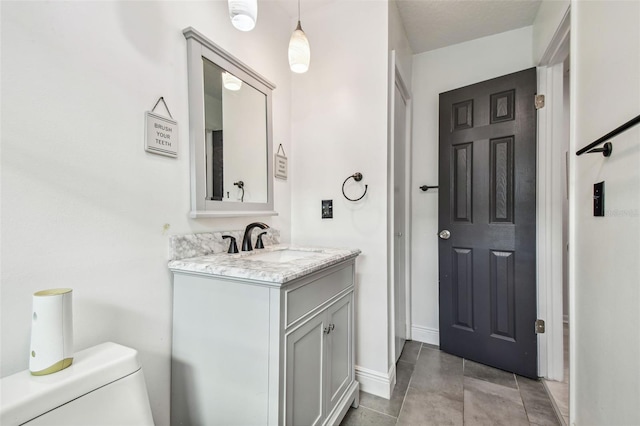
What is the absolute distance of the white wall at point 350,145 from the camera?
1731mm

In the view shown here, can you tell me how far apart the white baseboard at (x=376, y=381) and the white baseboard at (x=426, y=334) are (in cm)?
79

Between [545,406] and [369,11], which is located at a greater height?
[369,11]

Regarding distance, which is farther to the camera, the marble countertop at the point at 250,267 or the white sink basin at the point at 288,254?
the white sink basin at the point at 288,254

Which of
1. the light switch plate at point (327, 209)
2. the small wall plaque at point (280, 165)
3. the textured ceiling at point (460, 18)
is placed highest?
the textured ceiling at point (460, 18)

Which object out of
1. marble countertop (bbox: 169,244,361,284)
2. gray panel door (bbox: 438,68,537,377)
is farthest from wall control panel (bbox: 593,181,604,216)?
marble countertop (bbox: 169,244,361,284)

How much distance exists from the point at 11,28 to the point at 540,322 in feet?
9.56

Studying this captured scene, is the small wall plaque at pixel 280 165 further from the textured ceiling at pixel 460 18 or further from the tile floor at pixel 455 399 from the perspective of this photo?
the tile floor at pixel 455 399

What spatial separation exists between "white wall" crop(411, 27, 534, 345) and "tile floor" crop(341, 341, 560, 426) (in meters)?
0.48

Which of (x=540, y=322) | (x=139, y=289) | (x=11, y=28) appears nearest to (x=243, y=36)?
(x=11, y=28)

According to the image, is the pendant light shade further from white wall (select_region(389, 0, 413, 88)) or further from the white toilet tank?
the white toilet tank

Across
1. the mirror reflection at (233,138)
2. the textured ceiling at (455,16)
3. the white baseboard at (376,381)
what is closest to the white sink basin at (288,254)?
the mirror reflection at (233,138)

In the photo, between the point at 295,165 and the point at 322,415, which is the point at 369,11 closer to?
the point at 295,165

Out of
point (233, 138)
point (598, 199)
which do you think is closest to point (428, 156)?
point (598, 199)

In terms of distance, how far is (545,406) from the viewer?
1.62 m
